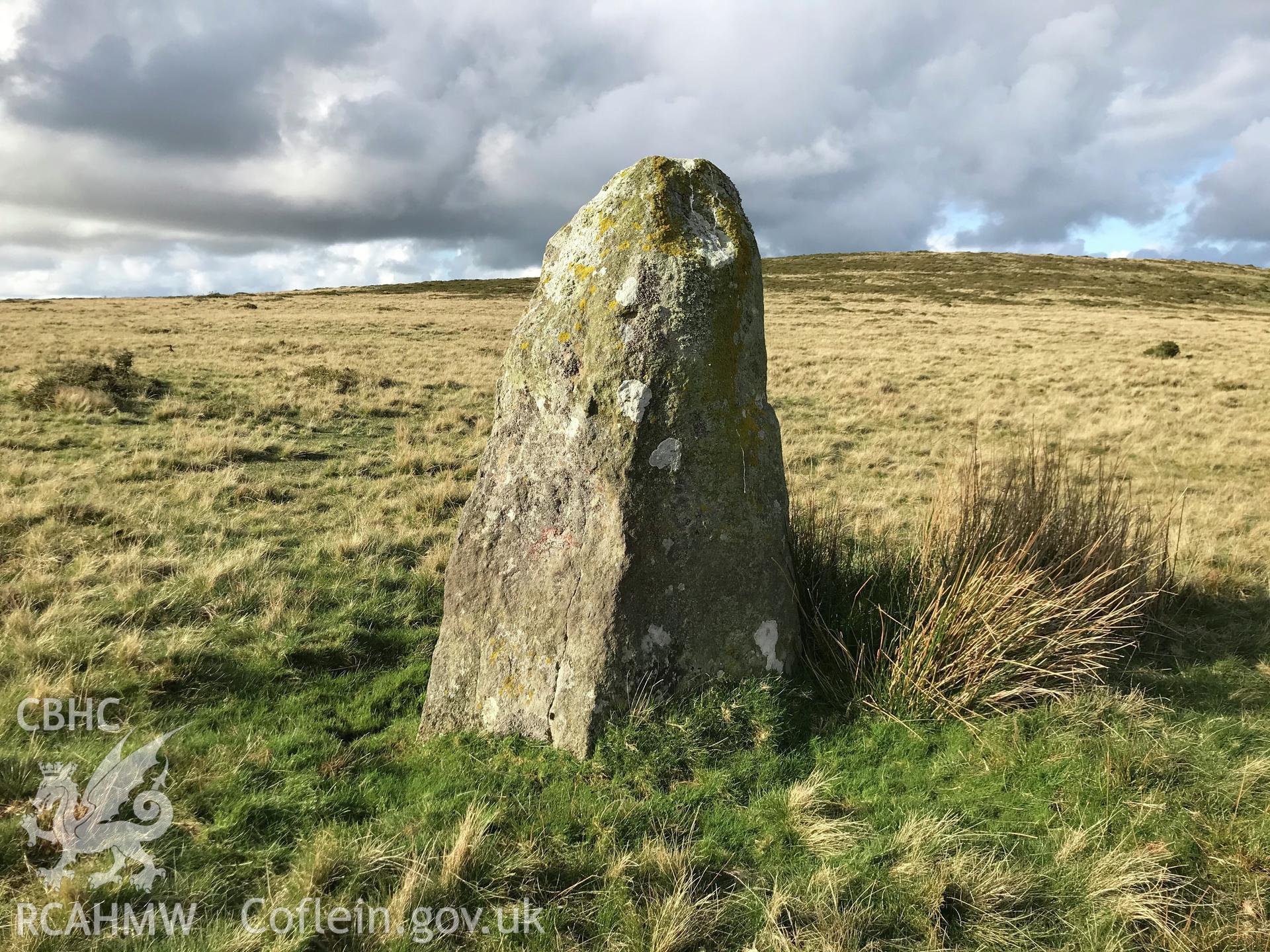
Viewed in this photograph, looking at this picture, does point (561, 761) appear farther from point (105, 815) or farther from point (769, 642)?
point (105, 815)

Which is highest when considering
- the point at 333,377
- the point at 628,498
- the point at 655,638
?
the point at 333,377

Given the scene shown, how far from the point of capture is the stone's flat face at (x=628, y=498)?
→ 12.9 feet

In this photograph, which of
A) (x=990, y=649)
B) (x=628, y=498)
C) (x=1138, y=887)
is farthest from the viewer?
(x=990, y=649)

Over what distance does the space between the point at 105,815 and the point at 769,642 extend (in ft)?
10.8

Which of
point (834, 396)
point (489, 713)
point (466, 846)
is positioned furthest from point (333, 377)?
point (466, 846)

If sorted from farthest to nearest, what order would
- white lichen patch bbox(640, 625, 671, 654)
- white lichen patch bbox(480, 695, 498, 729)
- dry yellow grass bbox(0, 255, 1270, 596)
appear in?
dry yellow grass bbox(0, 255, 1270, 596) < white lichen patch bbox(480, 695, 498, 729) < white lichen patch bbox(640, 625, 671, 654)

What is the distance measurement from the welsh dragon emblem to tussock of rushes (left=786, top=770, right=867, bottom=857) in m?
2.74

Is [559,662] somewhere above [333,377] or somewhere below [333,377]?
below

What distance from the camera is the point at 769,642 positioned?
13.7 ft

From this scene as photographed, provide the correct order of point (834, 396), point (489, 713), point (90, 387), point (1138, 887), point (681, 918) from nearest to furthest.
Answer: point (681, 918)
point (1138, 887)
point (489, 713)
point (90, 387)
point (834, 396)

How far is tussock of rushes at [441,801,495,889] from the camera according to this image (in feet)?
9.96

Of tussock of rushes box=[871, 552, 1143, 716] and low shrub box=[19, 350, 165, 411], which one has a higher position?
low shrub box=[19, 350, 165, 411]

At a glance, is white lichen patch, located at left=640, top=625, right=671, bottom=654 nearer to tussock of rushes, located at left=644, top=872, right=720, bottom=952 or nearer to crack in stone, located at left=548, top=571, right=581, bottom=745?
crack in stone, located at left=548, top=571, right=581, bottom=745

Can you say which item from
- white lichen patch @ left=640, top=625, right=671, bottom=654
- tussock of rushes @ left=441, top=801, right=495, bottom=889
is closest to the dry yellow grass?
white lichen patch @ left=640, top=625, right=671, bottom=654
